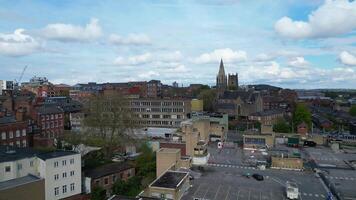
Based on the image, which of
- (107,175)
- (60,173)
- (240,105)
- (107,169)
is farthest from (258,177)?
(240,105)

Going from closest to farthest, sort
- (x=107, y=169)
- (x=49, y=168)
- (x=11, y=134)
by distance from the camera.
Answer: (x=49, y=168) < (x=107, y=169) < (x=11, y=134)

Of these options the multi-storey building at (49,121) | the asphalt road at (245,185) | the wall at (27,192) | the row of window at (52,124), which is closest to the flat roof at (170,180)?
the asphalt road at (245,185)

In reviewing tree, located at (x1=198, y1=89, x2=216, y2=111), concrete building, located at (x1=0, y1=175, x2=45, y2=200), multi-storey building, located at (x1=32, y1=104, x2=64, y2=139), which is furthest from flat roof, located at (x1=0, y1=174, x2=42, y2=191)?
tree, located at (x1=198, y1=89, x2=216, y2=111)

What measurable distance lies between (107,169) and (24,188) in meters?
12.3

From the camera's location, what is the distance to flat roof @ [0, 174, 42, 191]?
26.3m

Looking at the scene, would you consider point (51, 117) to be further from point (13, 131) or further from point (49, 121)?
point (13, 131)

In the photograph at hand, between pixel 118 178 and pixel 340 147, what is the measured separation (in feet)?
149

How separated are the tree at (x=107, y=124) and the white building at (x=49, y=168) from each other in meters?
13.3

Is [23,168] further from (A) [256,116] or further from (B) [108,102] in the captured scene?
(A) [256,116]

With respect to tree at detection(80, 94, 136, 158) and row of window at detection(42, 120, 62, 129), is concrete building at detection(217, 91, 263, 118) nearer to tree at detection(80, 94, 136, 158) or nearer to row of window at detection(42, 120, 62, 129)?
row of window at detection(42, 120, 62, 129)

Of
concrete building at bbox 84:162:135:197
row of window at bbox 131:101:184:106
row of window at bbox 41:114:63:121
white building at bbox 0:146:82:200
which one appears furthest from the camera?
row of window at bbox 131:101:184:106

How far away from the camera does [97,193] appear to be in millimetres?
34969

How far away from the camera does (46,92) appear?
120562 millimetres

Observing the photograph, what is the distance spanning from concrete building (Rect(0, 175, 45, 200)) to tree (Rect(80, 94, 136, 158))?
1678 cm
